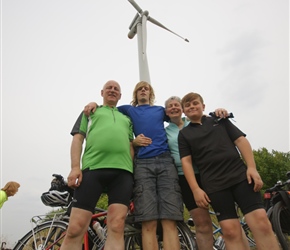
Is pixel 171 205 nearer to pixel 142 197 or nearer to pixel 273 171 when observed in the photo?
pixel 142 197

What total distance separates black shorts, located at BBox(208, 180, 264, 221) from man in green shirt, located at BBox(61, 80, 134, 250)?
102 cm

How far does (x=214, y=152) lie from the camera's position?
10.5 ft

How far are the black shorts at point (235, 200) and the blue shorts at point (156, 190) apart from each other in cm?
45

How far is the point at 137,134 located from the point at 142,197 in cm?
92

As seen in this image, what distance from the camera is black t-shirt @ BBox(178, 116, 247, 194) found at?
3.02 meters

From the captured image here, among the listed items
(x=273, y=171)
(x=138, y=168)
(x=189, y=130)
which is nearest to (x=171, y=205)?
(x=138, y=168)

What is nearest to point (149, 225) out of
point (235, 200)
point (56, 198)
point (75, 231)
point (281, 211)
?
point (75, 231)

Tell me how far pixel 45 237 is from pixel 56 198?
541 millimetres

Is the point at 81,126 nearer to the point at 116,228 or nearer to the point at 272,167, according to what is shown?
the point at 116,228

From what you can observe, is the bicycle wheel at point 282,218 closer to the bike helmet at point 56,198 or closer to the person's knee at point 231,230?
the person's knee at point 231,230

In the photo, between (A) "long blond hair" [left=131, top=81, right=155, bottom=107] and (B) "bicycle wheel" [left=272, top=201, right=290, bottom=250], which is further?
(A) "long blond hair" [left=131, top=81, right=155, bottom=107]

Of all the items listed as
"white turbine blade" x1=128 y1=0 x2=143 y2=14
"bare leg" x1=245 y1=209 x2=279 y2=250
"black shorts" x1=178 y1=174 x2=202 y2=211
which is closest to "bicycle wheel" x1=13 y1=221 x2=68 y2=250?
"black shorts" x1=178 y1=174 x2=202 y2=211

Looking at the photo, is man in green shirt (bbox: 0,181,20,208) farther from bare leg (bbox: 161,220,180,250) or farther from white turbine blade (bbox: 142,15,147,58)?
white turbine blade (bbox: 142,15,147,58)

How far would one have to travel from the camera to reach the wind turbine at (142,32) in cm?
1166
